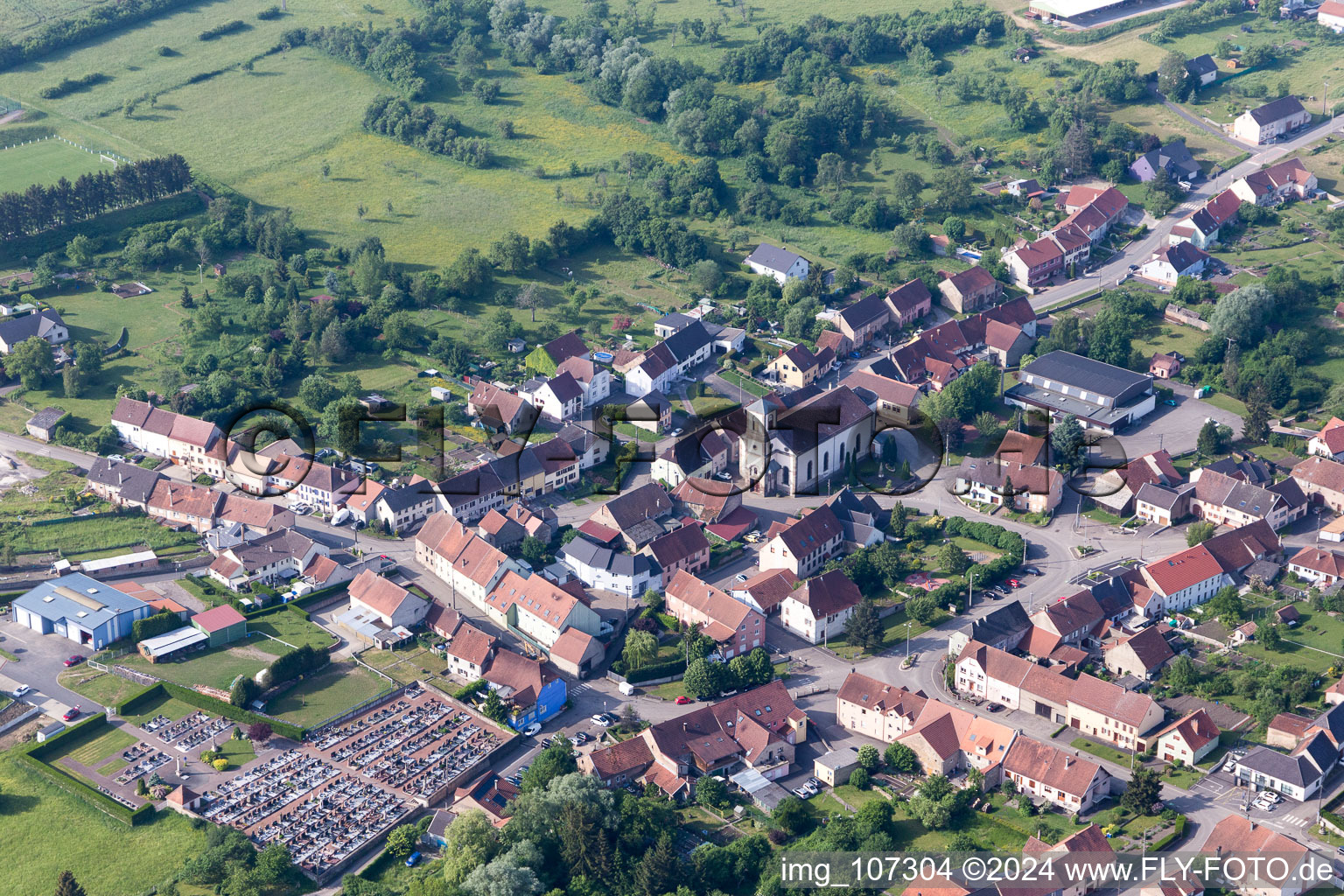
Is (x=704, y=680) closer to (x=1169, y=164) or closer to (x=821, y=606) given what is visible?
(x=821, y=606)

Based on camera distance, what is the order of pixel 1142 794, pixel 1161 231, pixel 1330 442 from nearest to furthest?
pixel 1142 794 < pixel 1330 442 < pixel 1161 231

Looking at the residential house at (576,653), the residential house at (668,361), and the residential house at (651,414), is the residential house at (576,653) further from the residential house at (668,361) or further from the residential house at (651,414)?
the residential house at (668,361)

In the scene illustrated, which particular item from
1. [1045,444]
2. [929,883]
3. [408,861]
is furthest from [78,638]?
[1045,444]

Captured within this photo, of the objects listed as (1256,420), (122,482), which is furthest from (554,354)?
(1256,420)

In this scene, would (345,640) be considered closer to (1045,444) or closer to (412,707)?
(412,707)

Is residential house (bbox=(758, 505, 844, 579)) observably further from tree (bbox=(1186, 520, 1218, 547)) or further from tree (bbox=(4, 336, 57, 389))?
tree (bbox=(4, 336, 57, 389))
